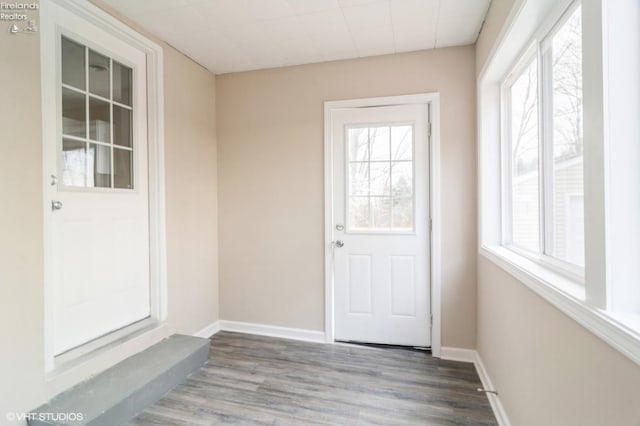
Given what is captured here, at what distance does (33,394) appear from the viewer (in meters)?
1.67

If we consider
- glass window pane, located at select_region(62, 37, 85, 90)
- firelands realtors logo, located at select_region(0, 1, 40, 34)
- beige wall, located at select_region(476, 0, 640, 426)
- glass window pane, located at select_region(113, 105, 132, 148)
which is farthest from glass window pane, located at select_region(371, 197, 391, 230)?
firelands realtors logo, located at select_region(0, 1, 40, 34)

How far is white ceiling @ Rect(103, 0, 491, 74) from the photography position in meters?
2.11

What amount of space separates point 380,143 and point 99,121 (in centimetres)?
216

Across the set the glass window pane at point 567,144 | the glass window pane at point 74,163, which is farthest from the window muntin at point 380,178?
the glass window pane at point 74,163

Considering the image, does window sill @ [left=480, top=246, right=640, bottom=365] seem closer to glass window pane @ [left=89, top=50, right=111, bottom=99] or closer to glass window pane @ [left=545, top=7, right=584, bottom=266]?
glass window pane @ [left=545, top=7, right=584, bottom=266]

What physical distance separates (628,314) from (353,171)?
2.20 m

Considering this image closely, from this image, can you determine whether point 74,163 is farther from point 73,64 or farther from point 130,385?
point 130,385

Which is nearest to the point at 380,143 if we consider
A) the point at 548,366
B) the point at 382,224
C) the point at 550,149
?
the point at 382,224

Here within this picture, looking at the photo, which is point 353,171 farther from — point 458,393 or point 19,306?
point 19,306

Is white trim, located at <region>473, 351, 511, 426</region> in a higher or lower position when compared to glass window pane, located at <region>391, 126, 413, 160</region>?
lower

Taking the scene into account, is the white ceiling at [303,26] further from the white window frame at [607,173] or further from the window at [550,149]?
the white window frame at [607,173]

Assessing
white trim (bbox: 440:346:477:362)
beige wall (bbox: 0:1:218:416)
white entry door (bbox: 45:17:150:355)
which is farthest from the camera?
white trim (bbox: 440:346:477:362)

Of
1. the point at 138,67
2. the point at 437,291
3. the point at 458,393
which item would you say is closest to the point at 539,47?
the point at 437,291

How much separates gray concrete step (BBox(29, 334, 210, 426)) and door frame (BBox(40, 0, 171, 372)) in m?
0.11
